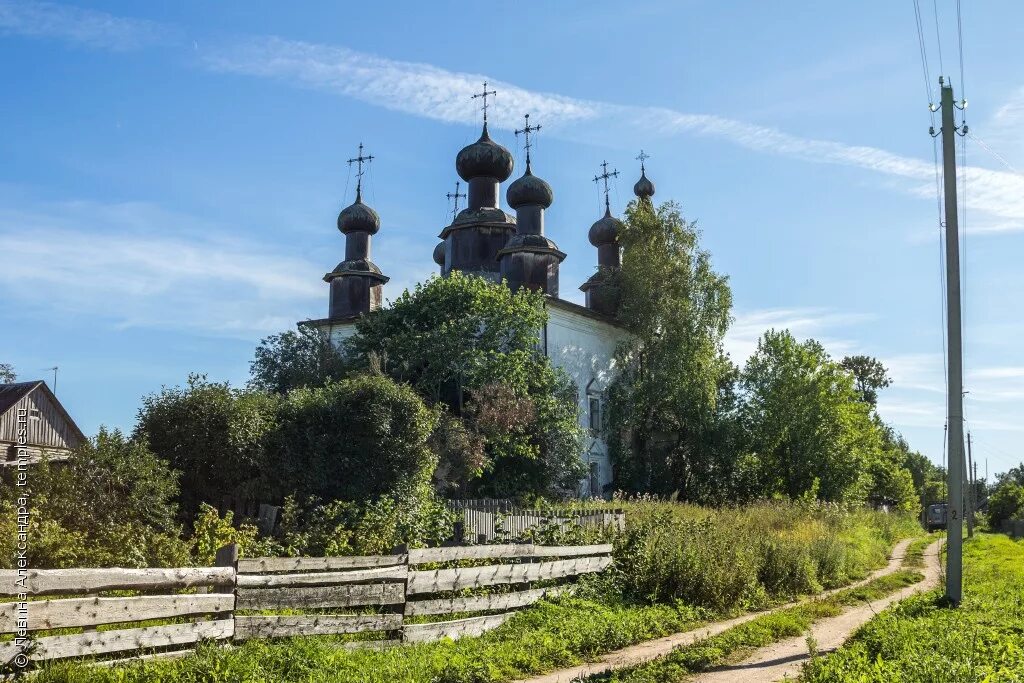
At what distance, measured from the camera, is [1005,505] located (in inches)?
2203

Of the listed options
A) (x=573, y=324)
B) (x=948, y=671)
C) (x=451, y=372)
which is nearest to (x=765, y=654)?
(x=948, y=671)

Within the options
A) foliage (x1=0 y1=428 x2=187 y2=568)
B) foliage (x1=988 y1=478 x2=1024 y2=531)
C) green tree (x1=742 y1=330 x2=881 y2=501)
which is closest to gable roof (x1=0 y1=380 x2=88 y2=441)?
foliage (x1=0 y1=428 x2=187 y2=568)

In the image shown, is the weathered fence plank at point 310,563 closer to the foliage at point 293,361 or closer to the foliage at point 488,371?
the foliage at point 488,371

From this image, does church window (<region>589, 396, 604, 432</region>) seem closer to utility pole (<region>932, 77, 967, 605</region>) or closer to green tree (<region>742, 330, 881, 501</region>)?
green tree (<region>742, 330, 881, 501</region>)

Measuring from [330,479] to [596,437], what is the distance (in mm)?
22901

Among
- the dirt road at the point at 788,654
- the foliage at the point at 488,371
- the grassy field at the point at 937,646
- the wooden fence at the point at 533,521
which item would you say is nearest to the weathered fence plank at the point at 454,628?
the dirt road at the point at 788,654

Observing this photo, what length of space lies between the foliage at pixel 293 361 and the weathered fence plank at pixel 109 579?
89.0 feet

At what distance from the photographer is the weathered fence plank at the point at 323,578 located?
31.9 feet

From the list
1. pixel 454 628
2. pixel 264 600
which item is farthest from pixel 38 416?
pixel 264 600

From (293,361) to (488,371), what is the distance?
30.4 feet

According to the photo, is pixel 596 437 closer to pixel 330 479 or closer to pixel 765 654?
pixel 330 479

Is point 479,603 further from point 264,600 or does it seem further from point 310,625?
point 264,600

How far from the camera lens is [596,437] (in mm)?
43188

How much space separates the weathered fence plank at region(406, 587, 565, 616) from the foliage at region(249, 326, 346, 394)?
78.4ft
